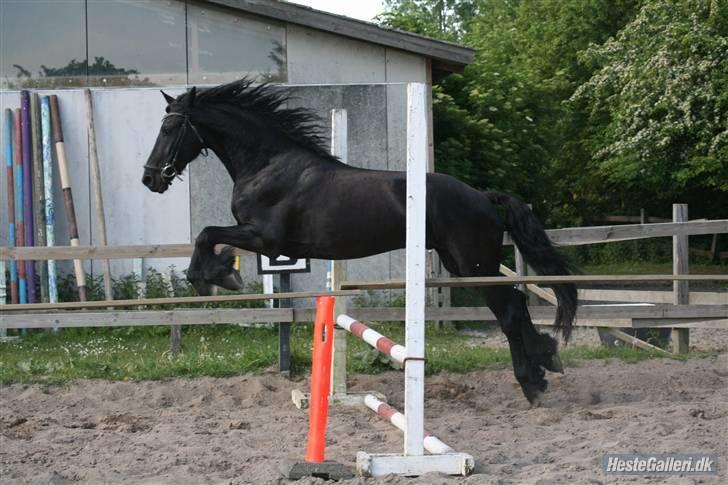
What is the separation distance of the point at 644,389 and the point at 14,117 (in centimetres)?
789

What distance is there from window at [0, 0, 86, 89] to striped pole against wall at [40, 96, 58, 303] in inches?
16.7

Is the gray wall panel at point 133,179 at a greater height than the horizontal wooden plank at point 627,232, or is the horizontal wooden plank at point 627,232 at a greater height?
the gray wall panel at point 133,179

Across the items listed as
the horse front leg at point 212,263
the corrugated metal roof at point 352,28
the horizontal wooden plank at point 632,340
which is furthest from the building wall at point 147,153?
the horse front leg at point 212,263

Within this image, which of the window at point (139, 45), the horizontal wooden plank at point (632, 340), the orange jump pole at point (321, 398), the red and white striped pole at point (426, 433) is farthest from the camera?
the window at point (139, 45)

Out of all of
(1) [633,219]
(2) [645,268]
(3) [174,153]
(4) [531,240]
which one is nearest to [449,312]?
(4) [531,240]

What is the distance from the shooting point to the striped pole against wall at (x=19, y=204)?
36.0 ft

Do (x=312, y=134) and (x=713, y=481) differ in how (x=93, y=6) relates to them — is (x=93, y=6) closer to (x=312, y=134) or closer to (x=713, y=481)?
(x=312, y=134)

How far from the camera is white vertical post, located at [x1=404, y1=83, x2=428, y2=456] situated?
473 cm

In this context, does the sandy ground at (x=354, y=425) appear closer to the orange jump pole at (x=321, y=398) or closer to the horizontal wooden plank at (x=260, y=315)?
the orange jump pole at (x=321, y=398)

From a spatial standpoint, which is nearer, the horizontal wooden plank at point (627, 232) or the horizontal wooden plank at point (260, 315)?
the horizontal wooden plank at point (260, 315)

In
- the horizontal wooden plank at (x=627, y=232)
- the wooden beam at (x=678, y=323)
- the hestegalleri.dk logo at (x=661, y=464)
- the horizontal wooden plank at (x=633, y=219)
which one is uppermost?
the horizontal wooden plank at (x=627, y=232)

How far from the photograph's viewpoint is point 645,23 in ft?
55.9

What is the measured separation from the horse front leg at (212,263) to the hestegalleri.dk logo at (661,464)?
2756 mm

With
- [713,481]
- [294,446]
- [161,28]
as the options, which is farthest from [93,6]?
[713,481]
